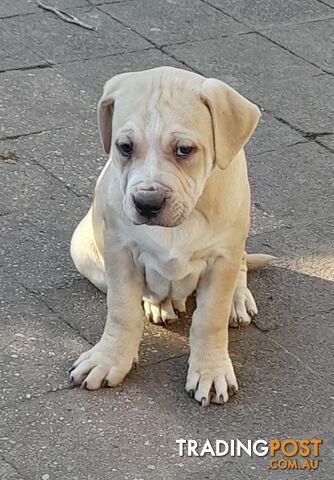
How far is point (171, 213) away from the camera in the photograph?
369cm

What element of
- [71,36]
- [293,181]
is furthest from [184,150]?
[71,36]

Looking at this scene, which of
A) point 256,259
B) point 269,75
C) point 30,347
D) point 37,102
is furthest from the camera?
point 269,75

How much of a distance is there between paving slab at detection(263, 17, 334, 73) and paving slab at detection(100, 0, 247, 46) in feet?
0.89

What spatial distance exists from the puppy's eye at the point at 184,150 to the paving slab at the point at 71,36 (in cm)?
323

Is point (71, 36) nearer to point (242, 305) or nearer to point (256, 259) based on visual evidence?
point (256, 259)

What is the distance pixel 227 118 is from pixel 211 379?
0.97 meters

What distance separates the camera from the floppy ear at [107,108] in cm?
389

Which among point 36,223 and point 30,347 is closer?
point 30,347

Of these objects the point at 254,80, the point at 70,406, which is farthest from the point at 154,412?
the point at 254,80

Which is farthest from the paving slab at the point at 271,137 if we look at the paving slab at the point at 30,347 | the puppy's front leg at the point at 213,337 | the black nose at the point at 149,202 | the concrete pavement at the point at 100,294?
the black nose at the point at 149,202

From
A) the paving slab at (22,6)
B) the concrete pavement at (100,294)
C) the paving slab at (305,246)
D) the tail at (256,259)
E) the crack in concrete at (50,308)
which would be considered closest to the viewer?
the concrete pavement at (100,294)

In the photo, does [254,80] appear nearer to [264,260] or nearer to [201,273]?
[264,260]

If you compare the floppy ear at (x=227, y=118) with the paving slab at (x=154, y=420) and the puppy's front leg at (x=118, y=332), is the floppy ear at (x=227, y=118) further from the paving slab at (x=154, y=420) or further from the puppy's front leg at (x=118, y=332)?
the paving slab at (x=154, y=420)

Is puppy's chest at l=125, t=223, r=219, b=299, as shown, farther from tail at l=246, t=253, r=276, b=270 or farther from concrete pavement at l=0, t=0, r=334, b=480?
tail at l=246, t=253, r=276, b=270
